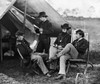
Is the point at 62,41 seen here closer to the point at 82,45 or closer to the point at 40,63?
the point at 82,45

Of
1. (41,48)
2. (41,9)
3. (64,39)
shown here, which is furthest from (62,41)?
(41,9)

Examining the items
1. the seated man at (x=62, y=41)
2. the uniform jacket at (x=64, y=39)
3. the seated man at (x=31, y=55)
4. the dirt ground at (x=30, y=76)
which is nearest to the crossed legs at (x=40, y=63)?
the seated man at (x=31, y=55)

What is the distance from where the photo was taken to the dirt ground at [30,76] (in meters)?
5.75

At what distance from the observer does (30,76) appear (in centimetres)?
619

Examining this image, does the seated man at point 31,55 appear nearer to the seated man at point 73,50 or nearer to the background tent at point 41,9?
the seated man at point 73,50

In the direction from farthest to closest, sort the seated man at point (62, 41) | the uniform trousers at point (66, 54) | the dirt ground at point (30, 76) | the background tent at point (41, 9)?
the background tent at point (41, 9) → the seated man at point (62, 41) → the uniform trousers at point (66, 54) → the dirt ground at point (30, 76)

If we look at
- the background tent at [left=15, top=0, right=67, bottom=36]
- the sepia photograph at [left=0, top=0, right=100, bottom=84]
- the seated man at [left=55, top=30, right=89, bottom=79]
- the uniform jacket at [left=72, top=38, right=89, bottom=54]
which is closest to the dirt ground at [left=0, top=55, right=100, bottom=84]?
the sepia photograph at [left=0, top=0, right=100, bottom=84]

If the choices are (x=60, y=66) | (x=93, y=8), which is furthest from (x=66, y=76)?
(x=93, y=8)

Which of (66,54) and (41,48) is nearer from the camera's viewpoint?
(66,54)

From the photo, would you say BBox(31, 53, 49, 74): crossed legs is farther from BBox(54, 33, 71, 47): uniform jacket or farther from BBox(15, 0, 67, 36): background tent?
BBox(15, 0, 67, 36): background tent

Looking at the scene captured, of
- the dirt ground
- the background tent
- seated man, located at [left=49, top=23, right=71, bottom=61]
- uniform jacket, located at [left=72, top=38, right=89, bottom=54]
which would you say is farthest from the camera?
the background tent

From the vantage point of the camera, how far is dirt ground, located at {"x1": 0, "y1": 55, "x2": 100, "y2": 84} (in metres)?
5.75

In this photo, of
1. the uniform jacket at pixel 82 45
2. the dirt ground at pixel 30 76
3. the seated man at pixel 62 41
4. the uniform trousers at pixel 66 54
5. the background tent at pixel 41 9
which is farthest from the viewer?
the background tent at pixel 41 9

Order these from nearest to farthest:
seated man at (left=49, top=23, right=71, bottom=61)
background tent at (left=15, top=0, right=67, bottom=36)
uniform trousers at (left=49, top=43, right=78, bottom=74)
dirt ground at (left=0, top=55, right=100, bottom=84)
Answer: dirt ground at (left=0, top=55, right=100, bottom=84) → uniform trousers at (left=49, top=43, right=78, bottom=74) → seated man at (left=49, top=23, right=71, bottom=61) → background tent at (left=15, top=0, right=67, bottom=36)
